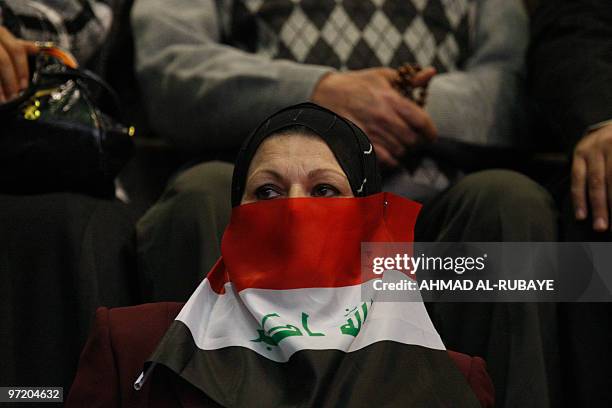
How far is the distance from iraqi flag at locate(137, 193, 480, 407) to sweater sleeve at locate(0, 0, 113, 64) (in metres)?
0.66

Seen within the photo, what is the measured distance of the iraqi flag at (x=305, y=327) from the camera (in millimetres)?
885

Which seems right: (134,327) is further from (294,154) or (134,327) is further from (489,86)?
(489,86)

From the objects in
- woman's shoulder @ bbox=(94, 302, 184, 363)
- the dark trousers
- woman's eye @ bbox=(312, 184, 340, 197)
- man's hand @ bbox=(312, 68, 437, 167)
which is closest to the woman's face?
woman's eye @ bbox=(312, 184, 340, 197)

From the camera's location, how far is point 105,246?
1203 millimetres

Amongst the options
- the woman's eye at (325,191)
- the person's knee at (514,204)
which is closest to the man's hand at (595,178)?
the person's knee at (514,204)

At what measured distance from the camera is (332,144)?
1.02 meters

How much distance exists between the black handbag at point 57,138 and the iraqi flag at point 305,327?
34cm

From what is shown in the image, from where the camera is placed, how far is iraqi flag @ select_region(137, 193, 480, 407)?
2.90 ft

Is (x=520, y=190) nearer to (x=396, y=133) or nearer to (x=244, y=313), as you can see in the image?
(x=396, y=133)

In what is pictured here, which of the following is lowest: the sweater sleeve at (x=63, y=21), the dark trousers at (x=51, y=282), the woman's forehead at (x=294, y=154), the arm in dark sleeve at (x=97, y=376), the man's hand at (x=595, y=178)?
the dark trousers at (x=51, y=282)

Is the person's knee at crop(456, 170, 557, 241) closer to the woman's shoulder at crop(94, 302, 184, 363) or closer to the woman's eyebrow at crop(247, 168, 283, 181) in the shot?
the woman's eyebrow at crop(247, 168, 283, 181)

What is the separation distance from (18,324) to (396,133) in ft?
2.15

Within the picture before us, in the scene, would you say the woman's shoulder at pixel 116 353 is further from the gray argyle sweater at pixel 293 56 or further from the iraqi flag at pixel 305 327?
the gray argyle sweater at pixel 293 56

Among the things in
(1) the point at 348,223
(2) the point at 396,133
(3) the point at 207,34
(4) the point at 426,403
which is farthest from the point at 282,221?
(3) the point at 207,34
